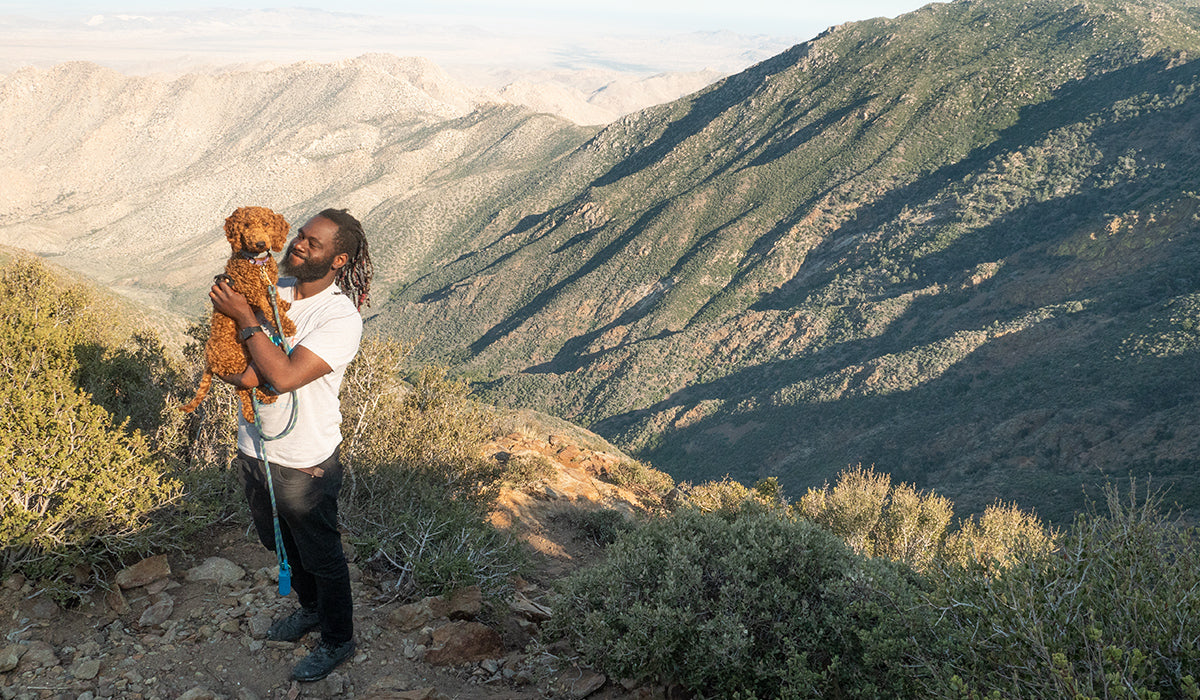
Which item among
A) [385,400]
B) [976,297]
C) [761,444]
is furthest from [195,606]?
[976,297]

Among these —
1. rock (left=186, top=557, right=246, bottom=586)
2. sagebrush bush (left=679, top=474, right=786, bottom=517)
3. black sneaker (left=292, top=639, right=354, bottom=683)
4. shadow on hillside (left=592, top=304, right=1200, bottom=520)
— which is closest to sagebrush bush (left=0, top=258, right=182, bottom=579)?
rock (left=186, top=557, right=246, bottom=586)

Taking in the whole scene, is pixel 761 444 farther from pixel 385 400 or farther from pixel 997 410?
pixel 385 400

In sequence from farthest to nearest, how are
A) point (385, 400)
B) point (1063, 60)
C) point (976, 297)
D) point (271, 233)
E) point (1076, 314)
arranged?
point (1063, 60)
point (976, 297)
point (1076, 314)
point (385, 400)
point (271, 233)

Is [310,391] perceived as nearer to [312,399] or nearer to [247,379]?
[312,399]

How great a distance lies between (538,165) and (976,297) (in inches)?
3015

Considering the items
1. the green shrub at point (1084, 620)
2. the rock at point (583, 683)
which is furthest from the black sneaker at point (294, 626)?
the green shrub at point (1084, 620)

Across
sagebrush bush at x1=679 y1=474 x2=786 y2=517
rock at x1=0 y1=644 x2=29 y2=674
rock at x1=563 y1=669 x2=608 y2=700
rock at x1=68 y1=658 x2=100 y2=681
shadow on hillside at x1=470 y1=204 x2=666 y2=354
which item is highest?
rock at x1=0 y1=644 x2=29 y2=674

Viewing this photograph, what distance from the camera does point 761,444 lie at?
43.0 m

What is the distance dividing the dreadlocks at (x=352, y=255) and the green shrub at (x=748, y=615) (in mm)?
2263

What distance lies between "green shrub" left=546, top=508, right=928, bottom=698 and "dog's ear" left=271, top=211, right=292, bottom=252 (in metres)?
2.59

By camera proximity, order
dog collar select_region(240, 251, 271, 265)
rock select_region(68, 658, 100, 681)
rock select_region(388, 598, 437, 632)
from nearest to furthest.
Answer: dog collar select_region(240, 251, 271, 265) < rock select_region(68, 658, 100, 681) < rock select_region(388, 598, 437, 632)

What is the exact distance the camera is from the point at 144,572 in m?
4.21

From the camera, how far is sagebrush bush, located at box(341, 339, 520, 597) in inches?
Answer: 192

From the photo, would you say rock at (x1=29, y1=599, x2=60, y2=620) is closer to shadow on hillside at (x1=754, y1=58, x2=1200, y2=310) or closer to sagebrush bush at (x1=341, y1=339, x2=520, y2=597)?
sagebrush bush at (x1=341, y1=339, x2=520, y2=597)
